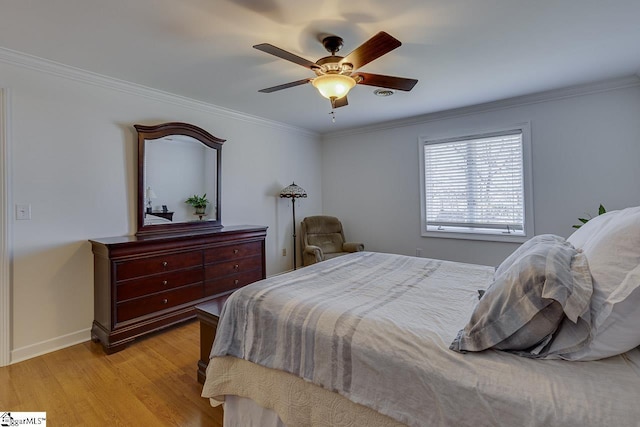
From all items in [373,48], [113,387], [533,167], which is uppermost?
[373,48]

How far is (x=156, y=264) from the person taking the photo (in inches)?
108

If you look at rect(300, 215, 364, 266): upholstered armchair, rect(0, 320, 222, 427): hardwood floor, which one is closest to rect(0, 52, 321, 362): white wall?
rect(0, 320, 222, 427): hardwood floor

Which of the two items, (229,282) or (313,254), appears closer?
(229,282)

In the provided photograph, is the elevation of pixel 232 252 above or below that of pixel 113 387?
above

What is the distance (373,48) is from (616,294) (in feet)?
5.30

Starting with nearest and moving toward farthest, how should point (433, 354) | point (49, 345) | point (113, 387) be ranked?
point (433, 354) → point (113, 387) → point (49, 345)

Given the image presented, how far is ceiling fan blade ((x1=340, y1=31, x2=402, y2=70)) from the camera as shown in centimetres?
165

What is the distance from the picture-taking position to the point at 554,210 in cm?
336

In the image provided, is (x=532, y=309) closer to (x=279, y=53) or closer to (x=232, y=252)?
(x=279, y=53)

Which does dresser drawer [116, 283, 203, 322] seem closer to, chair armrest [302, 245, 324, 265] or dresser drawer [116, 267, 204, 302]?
dresser drawer [116, 267, 204, 302]

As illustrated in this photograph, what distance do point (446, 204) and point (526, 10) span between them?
100 inches

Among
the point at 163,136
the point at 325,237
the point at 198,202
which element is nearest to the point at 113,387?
the point at 198,202

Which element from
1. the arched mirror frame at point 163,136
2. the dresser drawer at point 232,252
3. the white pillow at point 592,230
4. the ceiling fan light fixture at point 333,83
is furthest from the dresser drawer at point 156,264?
the white pillow at point 592,230

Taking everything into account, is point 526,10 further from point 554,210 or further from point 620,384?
point 554,210
